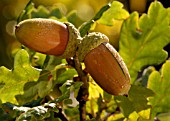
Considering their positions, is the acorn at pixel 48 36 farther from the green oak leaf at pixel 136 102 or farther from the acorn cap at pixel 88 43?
the green oak leaf at pixel 136 102

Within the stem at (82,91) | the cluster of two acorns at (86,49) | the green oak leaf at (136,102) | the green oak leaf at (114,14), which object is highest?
the green oak leaf at (114,14)

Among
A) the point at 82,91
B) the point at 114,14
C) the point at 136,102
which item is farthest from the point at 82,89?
the point at 114,14

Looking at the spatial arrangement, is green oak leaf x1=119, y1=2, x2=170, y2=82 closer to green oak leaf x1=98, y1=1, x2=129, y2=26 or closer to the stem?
green oak leaf x1=98, y1=1, x2=129, y2=26

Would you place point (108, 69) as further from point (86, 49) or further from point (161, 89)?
point (161, 89)

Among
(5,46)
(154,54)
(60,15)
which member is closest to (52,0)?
(5,46)

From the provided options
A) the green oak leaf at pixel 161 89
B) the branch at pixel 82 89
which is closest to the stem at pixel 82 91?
the branch at pixel 82 89
